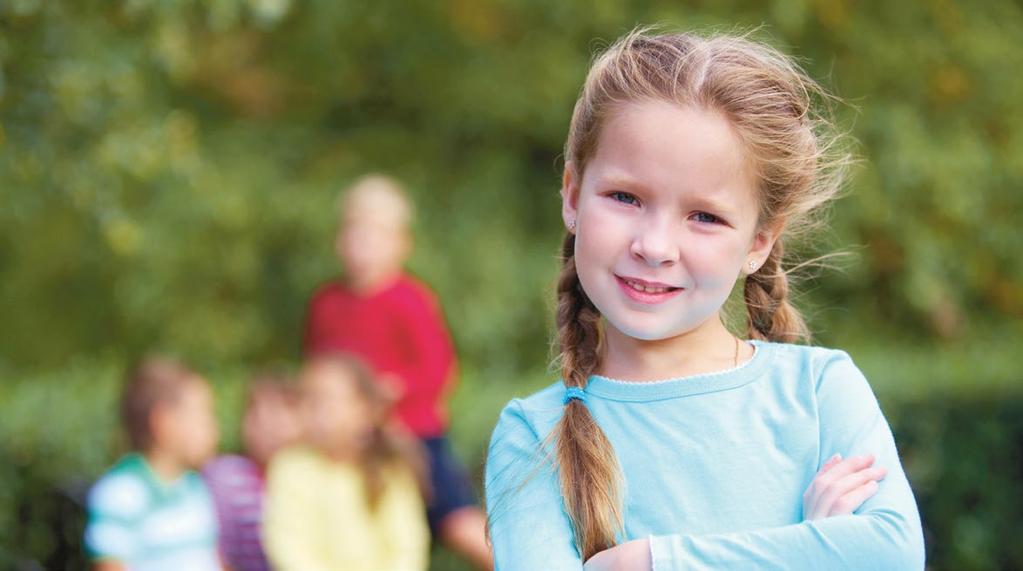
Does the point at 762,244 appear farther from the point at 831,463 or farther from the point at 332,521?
the point at 332,521

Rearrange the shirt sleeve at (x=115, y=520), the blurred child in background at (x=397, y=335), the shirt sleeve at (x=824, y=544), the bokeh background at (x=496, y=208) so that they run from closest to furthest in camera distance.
Result: 1. the shirt sleeve at (x=824, y=544)
2. the shirt sleeve at (x=115, y=520)
3. the blurred child in background at (x=397, y=335)
4. the bokeh background at (x=496, y=208)

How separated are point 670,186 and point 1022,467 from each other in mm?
6113

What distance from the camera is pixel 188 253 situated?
9156 millimetres

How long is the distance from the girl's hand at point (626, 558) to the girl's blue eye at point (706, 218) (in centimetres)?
47

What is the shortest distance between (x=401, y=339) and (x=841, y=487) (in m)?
4.21

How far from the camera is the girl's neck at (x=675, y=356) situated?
2.12 metres

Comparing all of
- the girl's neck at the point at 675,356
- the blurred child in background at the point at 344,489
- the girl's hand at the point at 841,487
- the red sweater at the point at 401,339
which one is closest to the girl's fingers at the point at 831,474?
the girl's hand at the point at 841,487

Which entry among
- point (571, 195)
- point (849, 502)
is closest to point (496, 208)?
point (571, 195)

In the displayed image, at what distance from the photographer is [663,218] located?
201 centimetres

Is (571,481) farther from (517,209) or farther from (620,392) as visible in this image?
(517,209)

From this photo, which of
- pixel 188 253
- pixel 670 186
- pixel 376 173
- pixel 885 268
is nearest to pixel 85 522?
pixel 188 253

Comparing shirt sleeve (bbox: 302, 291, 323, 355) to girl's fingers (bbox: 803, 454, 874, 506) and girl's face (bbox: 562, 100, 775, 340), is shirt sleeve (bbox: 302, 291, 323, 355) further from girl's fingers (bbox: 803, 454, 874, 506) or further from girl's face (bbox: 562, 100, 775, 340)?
girl's fingers (bbox: 803, 454, 874, 506)

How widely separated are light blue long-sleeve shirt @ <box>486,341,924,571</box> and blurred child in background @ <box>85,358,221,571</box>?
11.7ft

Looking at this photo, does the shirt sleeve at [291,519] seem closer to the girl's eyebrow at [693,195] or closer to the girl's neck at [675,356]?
the girl's neck at [675,356]
